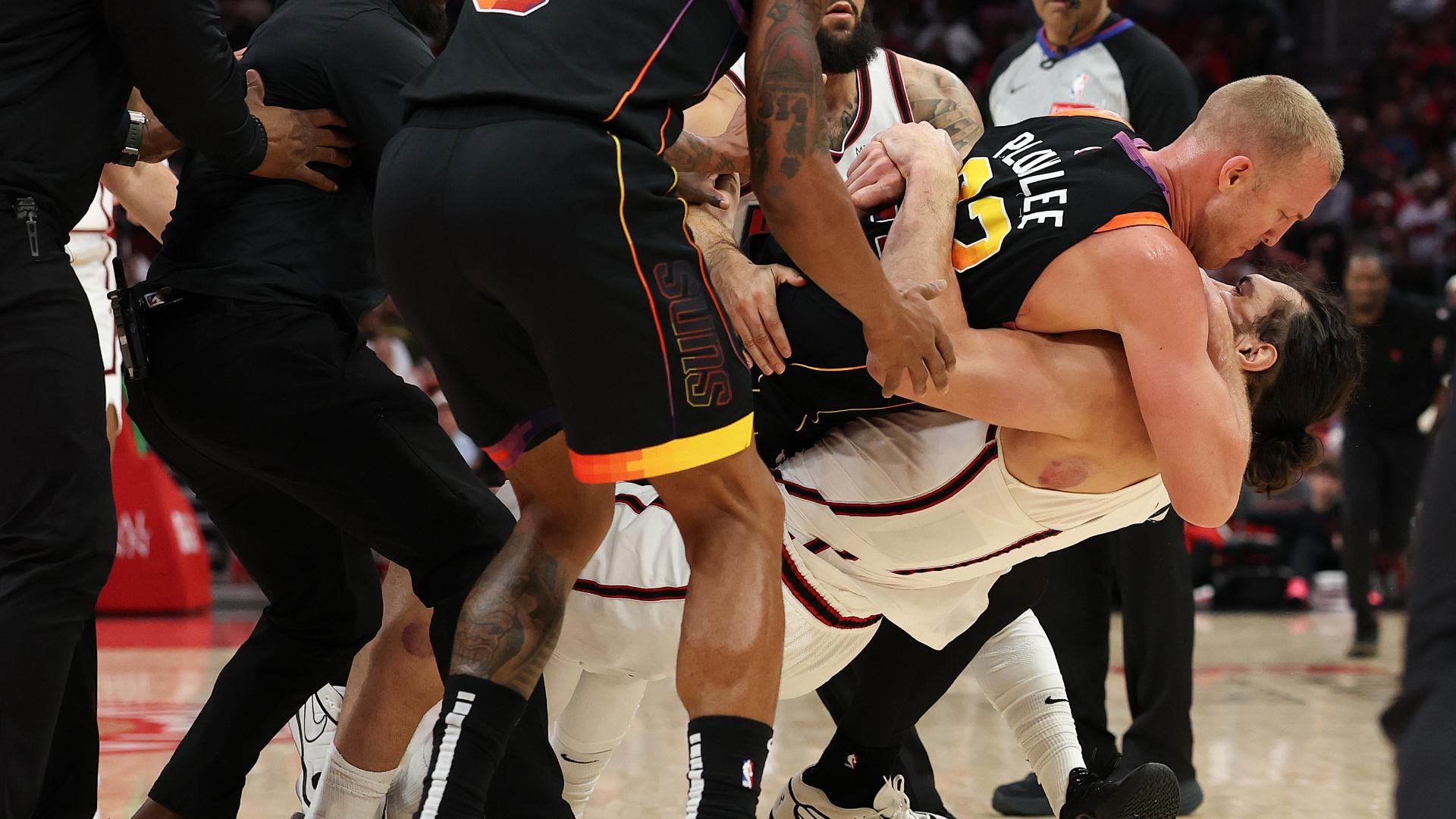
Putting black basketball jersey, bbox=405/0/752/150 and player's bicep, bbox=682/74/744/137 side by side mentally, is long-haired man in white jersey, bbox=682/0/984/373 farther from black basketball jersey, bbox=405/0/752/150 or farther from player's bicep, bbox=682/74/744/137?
black basketball jersey, bbox=405/0/752/150

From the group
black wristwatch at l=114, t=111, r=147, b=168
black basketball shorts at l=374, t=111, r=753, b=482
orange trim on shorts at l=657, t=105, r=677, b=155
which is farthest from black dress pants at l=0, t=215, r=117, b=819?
orange trim on shorts at l=657, t=105, r=677, b=155

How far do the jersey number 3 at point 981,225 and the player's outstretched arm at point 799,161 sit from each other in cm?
65

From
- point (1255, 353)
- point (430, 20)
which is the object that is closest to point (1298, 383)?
point (1255, 353)

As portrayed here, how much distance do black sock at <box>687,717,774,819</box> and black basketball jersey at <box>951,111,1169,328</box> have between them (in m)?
1.02

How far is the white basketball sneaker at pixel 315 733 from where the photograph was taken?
3283 mm

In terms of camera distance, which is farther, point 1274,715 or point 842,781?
point 1274,715

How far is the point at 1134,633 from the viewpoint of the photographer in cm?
425

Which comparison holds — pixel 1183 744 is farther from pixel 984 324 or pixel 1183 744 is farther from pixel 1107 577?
pixel 984 324

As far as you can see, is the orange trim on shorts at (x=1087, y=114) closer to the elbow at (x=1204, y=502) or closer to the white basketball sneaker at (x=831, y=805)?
the elbow at (x=1204, y=502)

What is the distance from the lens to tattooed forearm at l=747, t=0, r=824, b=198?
225 cm

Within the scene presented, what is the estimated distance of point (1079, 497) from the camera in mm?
2961

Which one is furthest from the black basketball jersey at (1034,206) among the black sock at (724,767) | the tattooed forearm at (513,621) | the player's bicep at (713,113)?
the black sock at (724,767)

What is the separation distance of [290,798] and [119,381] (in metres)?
1.50

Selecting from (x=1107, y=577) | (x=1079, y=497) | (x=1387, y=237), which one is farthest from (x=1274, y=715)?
(x=1387, y=237)
